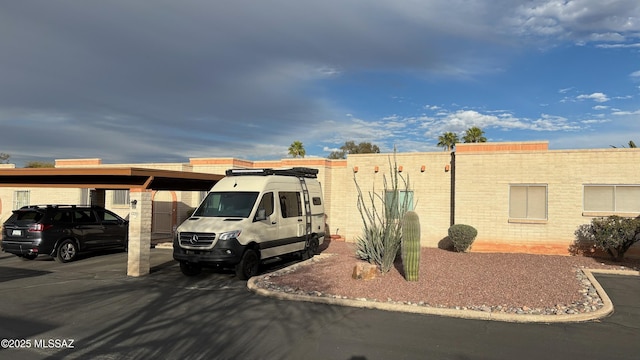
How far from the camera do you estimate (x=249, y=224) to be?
1097cm

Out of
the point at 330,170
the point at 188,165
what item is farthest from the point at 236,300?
the point at 188,165

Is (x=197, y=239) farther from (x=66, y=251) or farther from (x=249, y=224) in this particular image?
(x=66, y=251)

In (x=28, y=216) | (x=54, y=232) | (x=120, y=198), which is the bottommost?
(x=54, y=232)

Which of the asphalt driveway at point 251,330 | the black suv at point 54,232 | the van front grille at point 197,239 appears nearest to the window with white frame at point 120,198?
the black suv at point 54,232

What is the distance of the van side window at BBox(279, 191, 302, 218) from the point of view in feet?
41.1

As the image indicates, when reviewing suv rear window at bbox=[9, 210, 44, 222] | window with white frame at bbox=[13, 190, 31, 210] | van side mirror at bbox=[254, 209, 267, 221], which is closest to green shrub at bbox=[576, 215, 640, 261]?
van side mirror at bbox=[254, 209, 267, 221]

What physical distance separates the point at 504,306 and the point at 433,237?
31.6ft

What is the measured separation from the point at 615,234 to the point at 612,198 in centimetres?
206

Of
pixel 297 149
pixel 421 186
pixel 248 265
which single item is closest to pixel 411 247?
pixel 248 265

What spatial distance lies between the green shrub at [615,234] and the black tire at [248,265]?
34.0 feet

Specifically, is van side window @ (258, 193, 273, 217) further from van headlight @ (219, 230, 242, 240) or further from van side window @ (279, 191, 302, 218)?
van headlight @ (219, 230, 242, 240)

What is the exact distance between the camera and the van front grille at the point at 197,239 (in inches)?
414

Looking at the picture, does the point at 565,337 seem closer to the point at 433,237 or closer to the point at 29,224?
the point at 433,237

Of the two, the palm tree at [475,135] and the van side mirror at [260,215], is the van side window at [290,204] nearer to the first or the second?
the van side mirror at [260,215]
